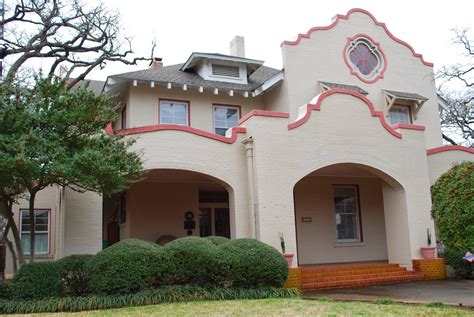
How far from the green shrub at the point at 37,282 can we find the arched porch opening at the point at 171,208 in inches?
227

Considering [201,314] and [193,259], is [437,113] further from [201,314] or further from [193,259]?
[201,314]

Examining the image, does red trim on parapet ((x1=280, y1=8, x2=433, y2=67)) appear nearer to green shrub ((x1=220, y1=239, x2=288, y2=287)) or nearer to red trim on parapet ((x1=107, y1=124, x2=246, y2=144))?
red trim on parapet ((x1=107, y1=124, x2=246, y2=144))

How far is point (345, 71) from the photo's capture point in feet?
63.7

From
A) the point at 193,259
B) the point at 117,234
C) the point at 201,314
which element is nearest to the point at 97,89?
the point at 117,234

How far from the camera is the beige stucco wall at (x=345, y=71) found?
60.2 ft

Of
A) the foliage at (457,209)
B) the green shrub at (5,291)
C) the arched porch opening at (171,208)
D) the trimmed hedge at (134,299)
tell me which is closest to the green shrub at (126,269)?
the trimmed hedge at (134,299)

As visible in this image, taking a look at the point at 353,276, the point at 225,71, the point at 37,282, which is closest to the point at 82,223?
the point at 37,282

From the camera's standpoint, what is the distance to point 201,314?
9133mm

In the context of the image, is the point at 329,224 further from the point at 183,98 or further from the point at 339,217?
the point at 183,98

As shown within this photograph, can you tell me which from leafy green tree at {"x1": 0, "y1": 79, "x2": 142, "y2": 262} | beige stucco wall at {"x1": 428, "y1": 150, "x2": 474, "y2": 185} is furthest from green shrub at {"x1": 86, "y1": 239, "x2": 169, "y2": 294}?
beige stucco wall at {"x1": 428, "y1": 150, "x2": 474, "y2": 185}

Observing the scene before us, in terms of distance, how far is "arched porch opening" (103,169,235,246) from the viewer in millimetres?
17297

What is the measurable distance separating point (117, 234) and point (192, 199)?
3745 mm

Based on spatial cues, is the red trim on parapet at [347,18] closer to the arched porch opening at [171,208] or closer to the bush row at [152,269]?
the arched porch opening at [171,208]

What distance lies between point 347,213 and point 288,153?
19.6ft
